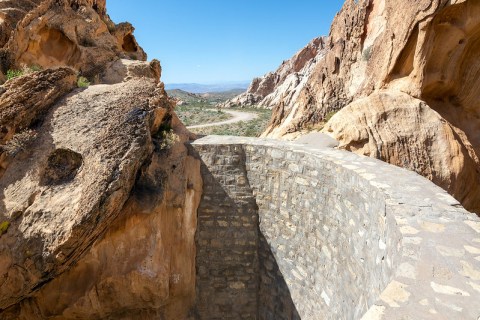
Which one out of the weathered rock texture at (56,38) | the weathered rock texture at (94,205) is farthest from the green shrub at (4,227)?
the weathered rock texture at (56,38)

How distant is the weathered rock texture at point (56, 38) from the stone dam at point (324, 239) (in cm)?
442

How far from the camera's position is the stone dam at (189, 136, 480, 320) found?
2.65 meters

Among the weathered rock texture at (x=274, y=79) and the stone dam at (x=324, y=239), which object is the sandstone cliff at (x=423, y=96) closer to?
the stone dam at (x=324, y=239)

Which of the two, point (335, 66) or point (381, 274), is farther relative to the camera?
point (335, 66)

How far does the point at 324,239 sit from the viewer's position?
17.9 feet

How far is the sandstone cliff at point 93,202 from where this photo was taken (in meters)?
4.86

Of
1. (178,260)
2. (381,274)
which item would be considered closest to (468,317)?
(381,274)

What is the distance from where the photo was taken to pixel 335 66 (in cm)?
1098

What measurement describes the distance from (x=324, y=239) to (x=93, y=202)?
12.2 ft

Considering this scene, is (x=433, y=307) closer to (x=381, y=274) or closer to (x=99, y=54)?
(x=381, y=274)

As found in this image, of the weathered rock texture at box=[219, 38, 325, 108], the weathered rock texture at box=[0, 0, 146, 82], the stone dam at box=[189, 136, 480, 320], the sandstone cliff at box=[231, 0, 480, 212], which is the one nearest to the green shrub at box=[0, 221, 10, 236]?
the stone dam at box=[189, 136, 480, 320]

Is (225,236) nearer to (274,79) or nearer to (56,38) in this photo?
(56,38)

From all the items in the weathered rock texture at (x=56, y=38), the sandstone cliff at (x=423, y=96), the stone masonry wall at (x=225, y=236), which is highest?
the weathered rock texture at (x=56, y=38)

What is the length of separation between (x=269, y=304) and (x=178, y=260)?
218 cm
